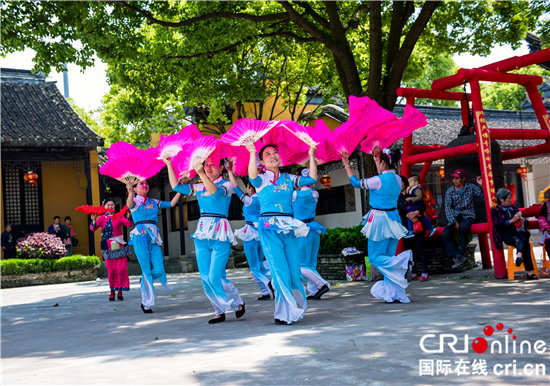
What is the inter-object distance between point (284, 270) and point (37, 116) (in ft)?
52.1

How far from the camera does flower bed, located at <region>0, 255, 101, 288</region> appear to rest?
632 inches

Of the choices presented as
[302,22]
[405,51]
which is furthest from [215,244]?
[405,51]

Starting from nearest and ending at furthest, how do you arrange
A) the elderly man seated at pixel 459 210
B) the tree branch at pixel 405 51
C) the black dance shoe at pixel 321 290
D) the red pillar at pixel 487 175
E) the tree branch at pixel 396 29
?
the black dance shoe at pixel 321 290, the red pillar at pixel 487 175, the elderly man seated at pixel 459 210, the tree branch at pixel 405 51, the tree branch at pixel 396 29

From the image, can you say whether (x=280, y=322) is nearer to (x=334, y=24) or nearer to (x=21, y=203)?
(x=334, y=24)

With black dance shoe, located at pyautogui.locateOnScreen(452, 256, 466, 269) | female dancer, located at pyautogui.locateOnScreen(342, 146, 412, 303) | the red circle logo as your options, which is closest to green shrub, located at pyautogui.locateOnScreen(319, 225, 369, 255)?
black dance shoe, located at pyautogui.locateOnScreen(452, 256, 466, 269)

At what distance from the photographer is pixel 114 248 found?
9.89 metres

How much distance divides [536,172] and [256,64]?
14.8m

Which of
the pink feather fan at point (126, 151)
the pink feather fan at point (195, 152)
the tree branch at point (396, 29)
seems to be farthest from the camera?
the tree branch at point (396, 29)

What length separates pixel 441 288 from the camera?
8.34 meters

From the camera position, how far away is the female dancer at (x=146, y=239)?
26.2 ft

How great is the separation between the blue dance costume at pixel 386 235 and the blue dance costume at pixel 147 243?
3.03 meters

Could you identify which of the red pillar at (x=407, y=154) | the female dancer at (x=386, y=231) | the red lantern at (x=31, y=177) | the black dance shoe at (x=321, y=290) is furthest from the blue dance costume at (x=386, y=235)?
the red lantern at (x=31, y=177)

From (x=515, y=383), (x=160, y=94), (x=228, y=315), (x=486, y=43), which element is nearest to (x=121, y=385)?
(x=515, y=383)

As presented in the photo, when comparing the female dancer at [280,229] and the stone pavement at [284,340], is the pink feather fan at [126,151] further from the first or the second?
the stone pavement at [284,340]
